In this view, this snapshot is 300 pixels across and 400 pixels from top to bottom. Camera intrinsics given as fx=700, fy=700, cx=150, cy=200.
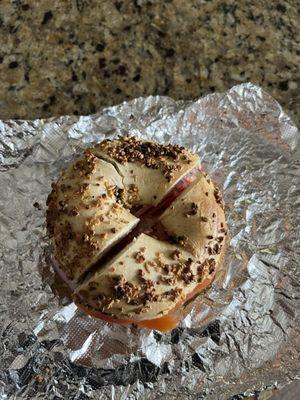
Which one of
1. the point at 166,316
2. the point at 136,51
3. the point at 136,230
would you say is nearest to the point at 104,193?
the point at 136,230

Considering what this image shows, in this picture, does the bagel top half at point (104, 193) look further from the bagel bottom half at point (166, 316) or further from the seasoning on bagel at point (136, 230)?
the bagel bottom half at point (166, 316)

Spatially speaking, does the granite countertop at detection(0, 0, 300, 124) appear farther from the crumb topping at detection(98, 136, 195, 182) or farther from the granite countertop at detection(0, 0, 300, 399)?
the crumb topping at detection(98, 136, 195, 182)

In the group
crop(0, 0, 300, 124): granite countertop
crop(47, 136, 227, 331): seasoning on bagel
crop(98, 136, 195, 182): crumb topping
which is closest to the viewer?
crop(47, 136, 227, 331): seasoning on bagel

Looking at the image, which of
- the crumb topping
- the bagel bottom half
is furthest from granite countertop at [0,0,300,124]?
the bagel bottom half

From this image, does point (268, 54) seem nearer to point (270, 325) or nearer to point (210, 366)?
point (270, 325)

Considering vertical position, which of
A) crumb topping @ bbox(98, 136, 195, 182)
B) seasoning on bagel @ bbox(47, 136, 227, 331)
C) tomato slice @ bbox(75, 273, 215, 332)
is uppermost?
crumb topping @ bbox(98, 136, 195, 182)

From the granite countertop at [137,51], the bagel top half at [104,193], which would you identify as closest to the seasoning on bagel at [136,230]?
the bagel top half at [104,193]

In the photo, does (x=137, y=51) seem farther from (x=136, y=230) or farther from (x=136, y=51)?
(x=136, y=230)

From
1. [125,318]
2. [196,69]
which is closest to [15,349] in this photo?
[125,318]
